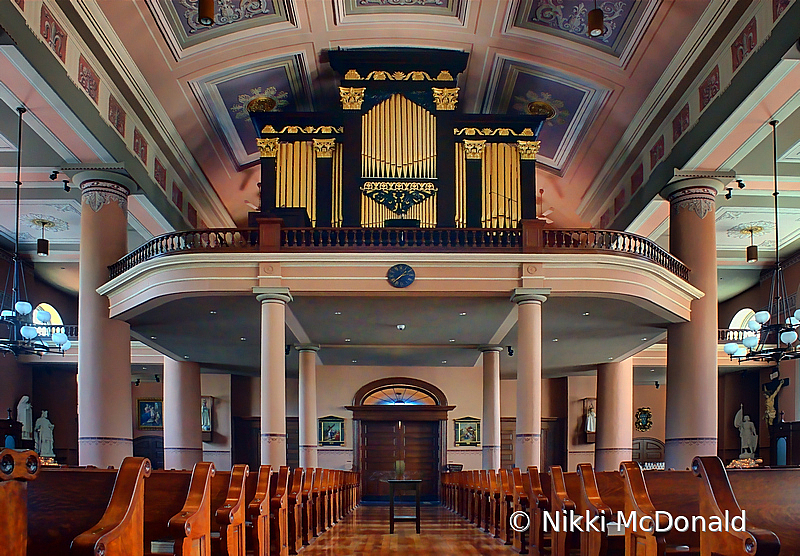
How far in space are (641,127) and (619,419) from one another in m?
7.63

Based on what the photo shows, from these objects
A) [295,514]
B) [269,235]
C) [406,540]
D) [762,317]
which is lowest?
[406,540]

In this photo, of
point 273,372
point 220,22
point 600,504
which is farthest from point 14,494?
point 220,22

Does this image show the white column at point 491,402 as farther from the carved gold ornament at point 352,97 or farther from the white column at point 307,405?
the carved gold ornament at point 352,97

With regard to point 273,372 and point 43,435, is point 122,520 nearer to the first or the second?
point 273,372

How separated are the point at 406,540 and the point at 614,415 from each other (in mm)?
11192

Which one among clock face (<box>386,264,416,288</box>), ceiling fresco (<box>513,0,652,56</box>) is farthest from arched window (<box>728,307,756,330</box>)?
clock face (<box>386,264,416,288</box>)

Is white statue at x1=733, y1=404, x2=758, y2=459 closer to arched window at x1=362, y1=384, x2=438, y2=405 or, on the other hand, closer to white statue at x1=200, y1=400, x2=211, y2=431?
arched window at x1=362, y1=384, x2=438, y2=405

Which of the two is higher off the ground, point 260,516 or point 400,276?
point 400,276

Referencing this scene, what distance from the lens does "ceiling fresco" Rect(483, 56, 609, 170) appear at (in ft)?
53.4

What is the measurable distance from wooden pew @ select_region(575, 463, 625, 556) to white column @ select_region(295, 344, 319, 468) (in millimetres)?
12511

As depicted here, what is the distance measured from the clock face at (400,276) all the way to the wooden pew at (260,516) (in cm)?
604

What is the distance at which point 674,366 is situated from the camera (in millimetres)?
14359

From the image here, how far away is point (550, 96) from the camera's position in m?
17.0

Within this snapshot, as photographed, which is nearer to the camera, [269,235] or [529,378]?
[529,378]
